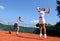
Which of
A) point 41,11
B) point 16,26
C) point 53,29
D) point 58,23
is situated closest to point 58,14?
point 58,23

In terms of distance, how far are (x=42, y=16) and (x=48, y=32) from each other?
13.8 metres

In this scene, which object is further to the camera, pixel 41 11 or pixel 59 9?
pixel 59 9

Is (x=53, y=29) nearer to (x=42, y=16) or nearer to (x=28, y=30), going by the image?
(x=28, y=30)

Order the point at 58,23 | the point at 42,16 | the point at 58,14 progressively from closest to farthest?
1. the point at 42,16
2. the point at 58,23
3. the point at 58,14

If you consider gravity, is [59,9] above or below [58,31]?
above

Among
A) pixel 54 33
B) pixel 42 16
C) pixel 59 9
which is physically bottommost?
pixel 54 33

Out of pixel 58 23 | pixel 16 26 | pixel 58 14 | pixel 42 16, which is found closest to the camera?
pixel 42 16

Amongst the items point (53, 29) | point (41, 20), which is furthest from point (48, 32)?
point (41, 20)

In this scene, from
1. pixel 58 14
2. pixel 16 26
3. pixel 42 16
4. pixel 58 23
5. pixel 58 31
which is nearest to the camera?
pixel 42 16

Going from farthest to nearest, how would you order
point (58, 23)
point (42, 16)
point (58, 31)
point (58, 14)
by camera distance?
point (58, 14) → point (58, 23) → point (58, 31) → point (42, 16)

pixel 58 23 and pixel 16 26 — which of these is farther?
pixel 58 23

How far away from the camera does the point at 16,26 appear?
15812 millimetres

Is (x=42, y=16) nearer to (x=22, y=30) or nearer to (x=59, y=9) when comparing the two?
(x=22, y=30)

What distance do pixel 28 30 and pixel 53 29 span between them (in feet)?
11.0
